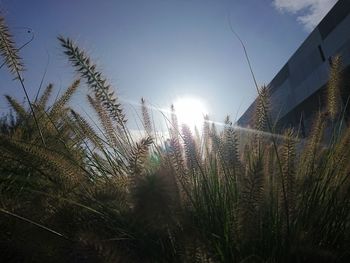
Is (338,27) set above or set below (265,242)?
above

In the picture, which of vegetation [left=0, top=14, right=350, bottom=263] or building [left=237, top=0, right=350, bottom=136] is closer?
vegetation [left=0, top=14, right=350, bottom=263]

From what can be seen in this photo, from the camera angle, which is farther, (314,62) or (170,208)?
(314,62)

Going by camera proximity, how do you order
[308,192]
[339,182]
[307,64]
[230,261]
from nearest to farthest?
[230,261] < [308,192] < [339,182] < [307,64]

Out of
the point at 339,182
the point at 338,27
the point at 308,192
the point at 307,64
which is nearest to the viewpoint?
the point at 308,192

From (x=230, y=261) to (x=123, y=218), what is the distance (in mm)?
280

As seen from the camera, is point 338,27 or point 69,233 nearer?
point 69,233

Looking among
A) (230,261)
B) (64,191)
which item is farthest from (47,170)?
(230,261)

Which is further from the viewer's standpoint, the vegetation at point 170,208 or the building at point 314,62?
the building at point 314,62

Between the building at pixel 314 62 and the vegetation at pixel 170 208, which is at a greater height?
the building at pixel 314 62

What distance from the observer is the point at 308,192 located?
122cm

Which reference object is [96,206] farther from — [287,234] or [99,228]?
[287,234]

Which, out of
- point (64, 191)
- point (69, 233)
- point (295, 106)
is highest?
point (295, 106)

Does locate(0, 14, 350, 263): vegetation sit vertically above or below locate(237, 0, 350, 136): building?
below

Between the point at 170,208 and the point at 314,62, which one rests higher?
the point at 314,62
